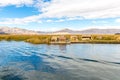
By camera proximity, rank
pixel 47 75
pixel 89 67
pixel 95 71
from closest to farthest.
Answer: pixel 47 75 < pixel 95 71 < pixel 89 67

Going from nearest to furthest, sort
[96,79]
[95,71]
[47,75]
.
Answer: [96,79]
[47,75]
[95,71]

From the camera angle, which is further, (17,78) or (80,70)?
(80,70)

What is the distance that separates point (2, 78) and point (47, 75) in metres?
6.08

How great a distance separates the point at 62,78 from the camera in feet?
84.7

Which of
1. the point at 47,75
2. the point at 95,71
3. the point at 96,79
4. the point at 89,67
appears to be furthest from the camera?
the point at 89,67

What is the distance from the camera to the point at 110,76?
87.2 feet

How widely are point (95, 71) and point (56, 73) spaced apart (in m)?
6.04

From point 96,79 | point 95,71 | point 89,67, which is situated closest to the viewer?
point 96,79

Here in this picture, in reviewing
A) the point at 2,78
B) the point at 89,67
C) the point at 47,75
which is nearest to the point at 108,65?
the point at 89,67

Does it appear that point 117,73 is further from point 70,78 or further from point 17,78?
point 17,78

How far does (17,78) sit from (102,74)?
39.0 ft

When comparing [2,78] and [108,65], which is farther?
[108,65]

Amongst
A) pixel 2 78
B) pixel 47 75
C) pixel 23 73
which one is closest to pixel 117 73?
pixel 47 75

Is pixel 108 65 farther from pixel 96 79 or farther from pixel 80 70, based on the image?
pixel 96 79
